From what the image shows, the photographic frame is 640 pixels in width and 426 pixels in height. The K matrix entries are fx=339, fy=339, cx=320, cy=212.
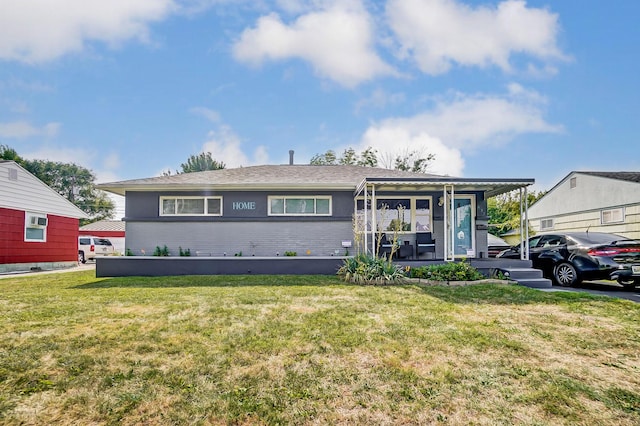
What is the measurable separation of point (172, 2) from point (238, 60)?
3.25 meters

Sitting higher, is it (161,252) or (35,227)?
(35,227)

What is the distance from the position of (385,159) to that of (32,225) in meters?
26.1

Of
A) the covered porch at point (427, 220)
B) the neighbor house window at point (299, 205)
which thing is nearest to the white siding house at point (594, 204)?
the covered porch at point (427, 220)

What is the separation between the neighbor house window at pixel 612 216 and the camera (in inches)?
496

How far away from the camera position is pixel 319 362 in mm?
3229

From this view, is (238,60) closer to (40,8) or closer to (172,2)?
(172,2)

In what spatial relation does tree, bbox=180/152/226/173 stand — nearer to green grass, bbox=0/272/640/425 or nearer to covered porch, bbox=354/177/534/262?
covered porch, bbox=354/177/534/262

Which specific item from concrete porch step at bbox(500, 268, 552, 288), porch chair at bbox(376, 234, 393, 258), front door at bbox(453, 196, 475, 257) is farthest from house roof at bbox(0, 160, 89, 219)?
concrete porch step at bbox(500, 268, 552, 288)

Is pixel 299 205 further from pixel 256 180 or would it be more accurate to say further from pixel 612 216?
pixel 612 216

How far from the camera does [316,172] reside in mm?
12586

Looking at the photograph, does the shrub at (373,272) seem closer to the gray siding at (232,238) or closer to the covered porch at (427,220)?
the covered porch at (427,220)

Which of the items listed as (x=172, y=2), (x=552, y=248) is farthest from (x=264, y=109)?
(x=552, y=248)

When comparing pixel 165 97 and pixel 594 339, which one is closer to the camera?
pixel 594 339

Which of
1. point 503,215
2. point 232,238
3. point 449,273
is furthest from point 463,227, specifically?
point 503,215
